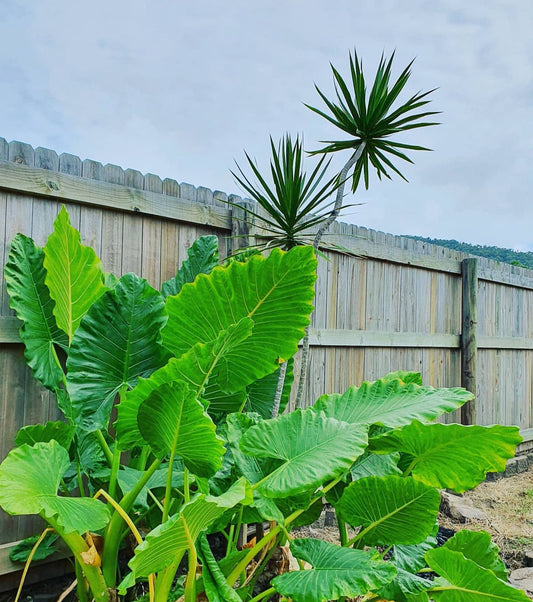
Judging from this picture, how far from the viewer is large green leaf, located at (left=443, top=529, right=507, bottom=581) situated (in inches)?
82.3

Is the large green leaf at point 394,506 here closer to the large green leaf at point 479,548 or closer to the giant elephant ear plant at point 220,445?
the giant elephant ear plant at point 220,445

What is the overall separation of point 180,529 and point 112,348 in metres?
0.80

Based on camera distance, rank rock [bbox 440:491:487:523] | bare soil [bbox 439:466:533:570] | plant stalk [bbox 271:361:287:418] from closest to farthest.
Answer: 1. plant stalk [bbox 271:361:287:418]
2. bare soil [bbox 439:466:533:570]
3. rock [bbox 440:491:487:523]

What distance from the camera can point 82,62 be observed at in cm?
298

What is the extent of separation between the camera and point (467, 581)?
185 cm

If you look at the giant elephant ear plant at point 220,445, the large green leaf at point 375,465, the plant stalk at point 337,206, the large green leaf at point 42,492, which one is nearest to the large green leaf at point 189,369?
the giant elephant ear plant at point 220,445

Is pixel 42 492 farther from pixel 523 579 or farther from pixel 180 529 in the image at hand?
pixel 523 579

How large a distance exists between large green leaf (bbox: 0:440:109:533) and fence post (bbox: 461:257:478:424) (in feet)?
13.0

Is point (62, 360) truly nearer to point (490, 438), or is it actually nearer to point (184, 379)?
point (184, 379)

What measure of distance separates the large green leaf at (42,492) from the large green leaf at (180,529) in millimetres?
257

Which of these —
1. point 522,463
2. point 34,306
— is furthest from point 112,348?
point 522,463

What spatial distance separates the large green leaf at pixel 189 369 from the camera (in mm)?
1559

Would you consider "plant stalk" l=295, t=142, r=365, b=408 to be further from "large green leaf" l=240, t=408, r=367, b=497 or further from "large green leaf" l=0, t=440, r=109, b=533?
"large green leaf" l=0, t=440, r=109, b=533

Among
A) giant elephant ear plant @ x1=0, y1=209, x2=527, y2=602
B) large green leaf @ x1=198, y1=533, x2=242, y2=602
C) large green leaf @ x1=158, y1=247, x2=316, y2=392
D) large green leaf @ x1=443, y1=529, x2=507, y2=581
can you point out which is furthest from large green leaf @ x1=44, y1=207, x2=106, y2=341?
large green leaf @ x1=443, y1=529, x2=507, y2=581
